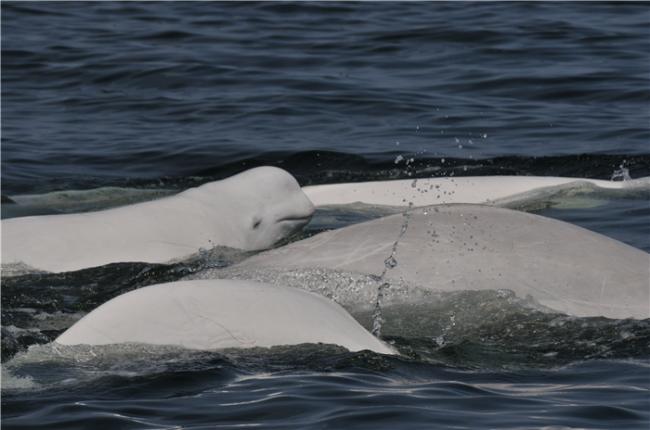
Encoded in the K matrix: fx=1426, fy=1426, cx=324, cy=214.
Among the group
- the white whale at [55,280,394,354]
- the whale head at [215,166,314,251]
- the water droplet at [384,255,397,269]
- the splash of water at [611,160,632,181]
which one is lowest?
the white whale at [55,280,394,354]

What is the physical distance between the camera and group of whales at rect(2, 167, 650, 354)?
23.2 feet

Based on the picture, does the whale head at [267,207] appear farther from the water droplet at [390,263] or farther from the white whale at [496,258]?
the water droplet at [390,263]

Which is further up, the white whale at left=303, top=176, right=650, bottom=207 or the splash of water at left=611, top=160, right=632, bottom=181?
the splash of water at left=611, top=160, right=632, bottom=181

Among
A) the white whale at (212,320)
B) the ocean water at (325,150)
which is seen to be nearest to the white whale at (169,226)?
the ocean water at (325,150)

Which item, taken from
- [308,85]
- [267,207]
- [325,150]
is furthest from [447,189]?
[308,85]

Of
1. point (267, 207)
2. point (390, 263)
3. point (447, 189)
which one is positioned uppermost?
point (447, 189)

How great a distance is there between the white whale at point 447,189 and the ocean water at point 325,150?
29 cm

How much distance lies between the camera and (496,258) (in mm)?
8516

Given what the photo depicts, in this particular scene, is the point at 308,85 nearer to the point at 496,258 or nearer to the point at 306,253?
the point at 306,253

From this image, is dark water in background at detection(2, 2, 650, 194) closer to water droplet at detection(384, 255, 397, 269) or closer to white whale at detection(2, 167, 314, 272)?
white whale at detection(2, 167, 314, 272)

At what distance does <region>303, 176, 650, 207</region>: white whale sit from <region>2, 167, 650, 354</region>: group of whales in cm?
2

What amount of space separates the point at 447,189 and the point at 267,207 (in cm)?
231

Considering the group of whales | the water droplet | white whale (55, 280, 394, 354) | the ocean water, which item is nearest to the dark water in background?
the ocean water

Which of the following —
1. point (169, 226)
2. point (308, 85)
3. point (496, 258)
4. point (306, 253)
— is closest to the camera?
point (496, 258)
